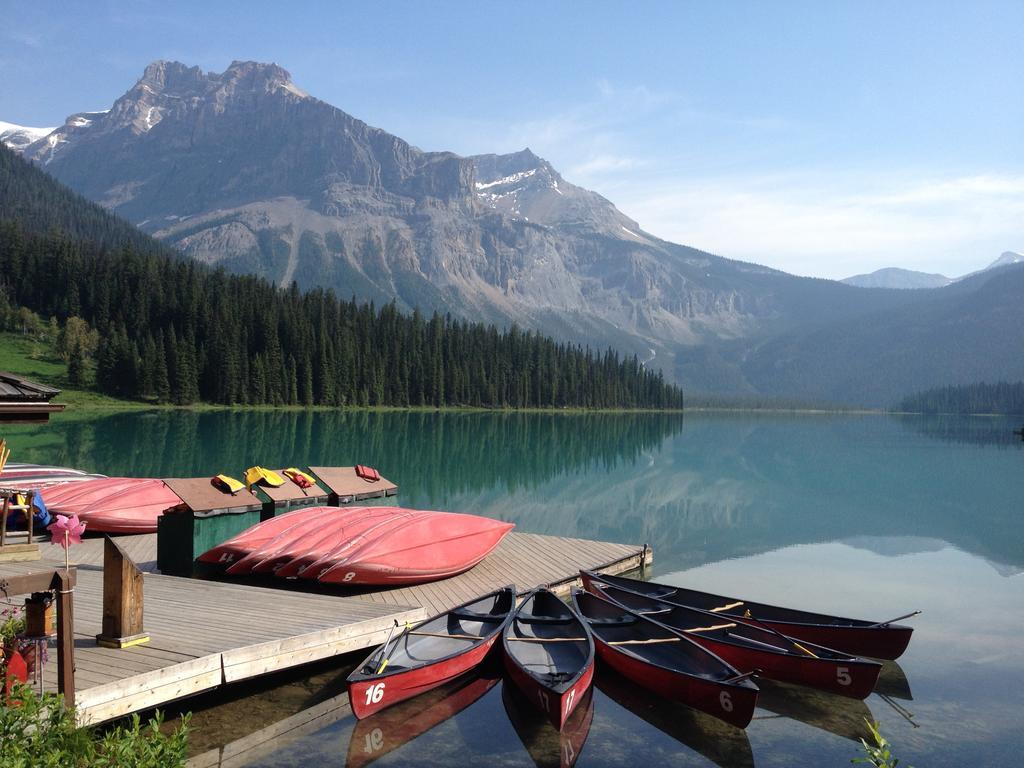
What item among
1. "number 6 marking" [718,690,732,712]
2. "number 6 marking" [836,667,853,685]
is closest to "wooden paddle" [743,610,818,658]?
→ "number 6 marking" [836,667,853,685]

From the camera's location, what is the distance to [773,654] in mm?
14164

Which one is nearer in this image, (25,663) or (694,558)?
(25,663)

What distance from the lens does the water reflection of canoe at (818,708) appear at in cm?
1313

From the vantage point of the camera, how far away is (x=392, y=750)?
37.8 ft

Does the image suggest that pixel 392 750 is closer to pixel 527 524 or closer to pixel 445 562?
pixel 445 562

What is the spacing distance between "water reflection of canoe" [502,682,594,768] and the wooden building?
9.41 m

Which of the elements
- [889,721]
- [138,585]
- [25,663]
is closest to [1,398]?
[138,585]

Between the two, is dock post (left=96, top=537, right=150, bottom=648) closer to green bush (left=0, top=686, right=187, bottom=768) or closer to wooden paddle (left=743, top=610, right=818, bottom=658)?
green bush (left=0, top=686, right=187, bottom=768)

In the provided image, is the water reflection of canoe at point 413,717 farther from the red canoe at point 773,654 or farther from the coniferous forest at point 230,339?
the coniferous forest at point 230,339

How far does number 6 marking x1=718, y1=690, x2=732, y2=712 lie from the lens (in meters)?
12.2

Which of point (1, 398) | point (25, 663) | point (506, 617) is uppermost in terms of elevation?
point (1, 398)

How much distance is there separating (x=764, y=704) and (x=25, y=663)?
11.5 m

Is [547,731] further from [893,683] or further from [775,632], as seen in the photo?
[893,683]

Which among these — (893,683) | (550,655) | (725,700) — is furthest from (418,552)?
(893,683)
